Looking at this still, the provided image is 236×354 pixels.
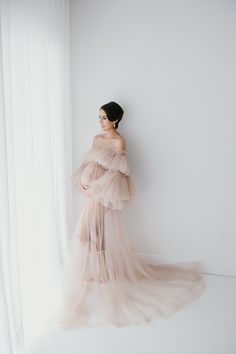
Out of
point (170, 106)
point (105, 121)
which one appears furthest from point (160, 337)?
point (170, 106)

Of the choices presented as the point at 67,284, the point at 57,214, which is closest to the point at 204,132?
the point at 57,214

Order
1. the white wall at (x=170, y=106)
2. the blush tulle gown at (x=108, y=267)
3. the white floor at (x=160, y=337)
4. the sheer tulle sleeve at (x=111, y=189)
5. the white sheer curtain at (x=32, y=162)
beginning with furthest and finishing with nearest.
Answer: the white wall at (x=170, y=106), the sheer tulle sleeve at (x=111, y=189), the blush tulle gown at (x=108, y=267), the white floor at (x=160, y=337), the white sheer curtain at (x=32, y=162)

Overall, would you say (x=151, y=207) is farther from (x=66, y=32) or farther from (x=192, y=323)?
(x=66, y=32)

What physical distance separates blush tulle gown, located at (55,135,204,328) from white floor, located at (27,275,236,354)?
0.08 metres

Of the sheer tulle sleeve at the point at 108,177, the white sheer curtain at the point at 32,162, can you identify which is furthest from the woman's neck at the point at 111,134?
the white sheer curtain at the point at 32,162

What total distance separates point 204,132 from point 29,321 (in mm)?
1831

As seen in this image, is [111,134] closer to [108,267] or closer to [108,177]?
[108,177]

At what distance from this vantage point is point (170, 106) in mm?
2496

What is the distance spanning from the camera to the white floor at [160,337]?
5.98 ft

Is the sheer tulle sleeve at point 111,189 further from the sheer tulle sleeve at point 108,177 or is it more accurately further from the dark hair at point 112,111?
the dark hair at point 112,111

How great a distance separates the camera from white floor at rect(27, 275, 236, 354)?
1.82 metres

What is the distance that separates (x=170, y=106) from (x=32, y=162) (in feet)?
3.88

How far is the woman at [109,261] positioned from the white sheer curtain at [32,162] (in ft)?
0.61

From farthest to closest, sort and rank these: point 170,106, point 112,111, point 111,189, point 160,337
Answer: point 170,106, point 112,111, point 111,189, point 160,337
